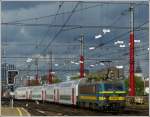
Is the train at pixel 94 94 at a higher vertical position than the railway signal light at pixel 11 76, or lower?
lower

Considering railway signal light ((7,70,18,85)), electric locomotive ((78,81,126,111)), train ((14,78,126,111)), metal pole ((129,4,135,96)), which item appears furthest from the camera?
metal pole ((129,4,135,96))

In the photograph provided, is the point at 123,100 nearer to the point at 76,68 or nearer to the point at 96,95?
the point at 96,95

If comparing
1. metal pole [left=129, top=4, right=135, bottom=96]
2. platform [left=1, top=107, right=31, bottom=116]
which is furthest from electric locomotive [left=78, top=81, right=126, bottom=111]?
metal pole [left=129, top=4, right=135, bottom=96]

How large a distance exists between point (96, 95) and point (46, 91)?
105 feet

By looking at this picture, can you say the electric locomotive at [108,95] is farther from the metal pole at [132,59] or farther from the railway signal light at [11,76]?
the metal pole at [132,59]

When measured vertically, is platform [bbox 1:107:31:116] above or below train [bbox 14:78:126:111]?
below

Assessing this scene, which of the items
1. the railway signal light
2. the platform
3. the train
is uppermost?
the railway signal light

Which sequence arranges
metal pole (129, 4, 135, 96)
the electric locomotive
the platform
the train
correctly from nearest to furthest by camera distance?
1. the platform
2. the electric locomotive
3. the train
4. metal pole (129, 4, 135, 96)

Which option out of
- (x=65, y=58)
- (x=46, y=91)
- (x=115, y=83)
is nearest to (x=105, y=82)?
(x=115, y=83)

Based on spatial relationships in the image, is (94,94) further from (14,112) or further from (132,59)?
(132,59)

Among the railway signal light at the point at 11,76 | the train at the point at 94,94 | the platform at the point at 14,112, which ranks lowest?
the platform at the point at 14,112

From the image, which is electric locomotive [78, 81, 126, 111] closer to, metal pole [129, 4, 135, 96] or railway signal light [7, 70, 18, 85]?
railway signal light [7, 70, 18, 85]

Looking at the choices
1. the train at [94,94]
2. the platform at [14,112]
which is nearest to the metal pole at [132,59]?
the train at [94,94]

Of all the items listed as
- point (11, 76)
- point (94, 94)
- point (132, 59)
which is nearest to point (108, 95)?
point (94, 94)
